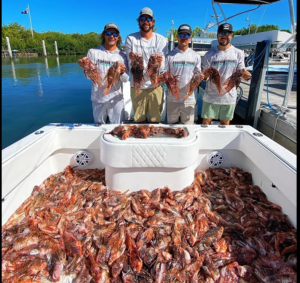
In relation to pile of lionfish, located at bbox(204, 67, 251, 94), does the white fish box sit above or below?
below

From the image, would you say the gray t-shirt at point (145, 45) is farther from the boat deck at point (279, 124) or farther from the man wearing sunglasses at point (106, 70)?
the boat deck at point (279, 124)

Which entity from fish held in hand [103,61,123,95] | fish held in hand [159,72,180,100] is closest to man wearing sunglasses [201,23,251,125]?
fish held in hand [159,72,180,100]

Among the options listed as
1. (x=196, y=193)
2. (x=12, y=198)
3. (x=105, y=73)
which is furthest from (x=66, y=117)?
(x=196, y=193)

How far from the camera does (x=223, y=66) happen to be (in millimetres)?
4086

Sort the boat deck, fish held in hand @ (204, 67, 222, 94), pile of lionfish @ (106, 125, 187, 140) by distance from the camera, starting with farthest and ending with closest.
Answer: the boat deck < fish held in hand @ (204, 67, 222, 94) < pile of lionfish @ (106, 125, 187, 140)

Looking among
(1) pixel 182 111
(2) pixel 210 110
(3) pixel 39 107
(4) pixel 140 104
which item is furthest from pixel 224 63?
(3) pixel 39 107

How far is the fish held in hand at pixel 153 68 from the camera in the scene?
3.60 m

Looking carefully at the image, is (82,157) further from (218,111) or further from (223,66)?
(223,66)

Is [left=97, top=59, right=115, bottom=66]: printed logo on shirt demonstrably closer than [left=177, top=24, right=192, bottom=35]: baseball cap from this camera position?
No

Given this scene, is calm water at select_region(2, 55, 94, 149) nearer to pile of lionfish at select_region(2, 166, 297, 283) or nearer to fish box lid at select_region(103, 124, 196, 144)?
pile of lionfish at select_region(2, 166, 297, 283)

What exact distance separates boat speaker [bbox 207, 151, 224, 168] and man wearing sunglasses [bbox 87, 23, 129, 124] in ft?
6.18

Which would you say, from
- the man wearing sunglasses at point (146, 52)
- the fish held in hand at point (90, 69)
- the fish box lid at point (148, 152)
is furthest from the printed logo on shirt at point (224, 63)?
the fish held in hand at point (90, 69)

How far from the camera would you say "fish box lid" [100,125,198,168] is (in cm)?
315

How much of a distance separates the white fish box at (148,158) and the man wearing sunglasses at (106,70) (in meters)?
0.57
